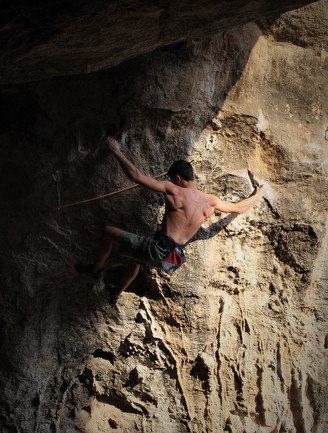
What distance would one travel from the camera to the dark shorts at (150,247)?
2.84 m

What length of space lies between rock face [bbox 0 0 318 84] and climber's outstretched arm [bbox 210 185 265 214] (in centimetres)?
112

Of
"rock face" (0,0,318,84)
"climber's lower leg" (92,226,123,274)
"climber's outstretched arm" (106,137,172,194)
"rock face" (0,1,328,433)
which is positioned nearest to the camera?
"rock face" (0,0,318,84)

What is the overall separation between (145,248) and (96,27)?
1423 millimetres

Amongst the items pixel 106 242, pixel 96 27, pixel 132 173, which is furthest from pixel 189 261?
pixel 96 27

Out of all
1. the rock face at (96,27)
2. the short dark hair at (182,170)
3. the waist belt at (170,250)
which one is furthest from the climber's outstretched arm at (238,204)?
the rock face at (96,27)

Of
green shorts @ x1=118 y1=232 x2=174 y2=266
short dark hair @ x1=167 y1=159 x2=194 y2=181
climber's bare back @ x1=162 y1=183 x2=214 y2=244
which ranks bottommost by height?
green shorts @ x1=118 y1=232 x2=174 y2=266

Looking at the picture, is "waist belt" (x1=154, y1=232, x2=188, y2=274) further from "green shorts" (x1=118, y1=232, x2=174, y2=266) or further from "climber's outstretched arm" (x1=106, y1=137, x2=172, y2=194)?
"climber's outstretched arm" (x1=106, y1=137, x2=172, y2=194)

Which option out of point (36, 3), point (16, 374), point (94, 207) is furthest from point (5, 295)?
point (36, 3)

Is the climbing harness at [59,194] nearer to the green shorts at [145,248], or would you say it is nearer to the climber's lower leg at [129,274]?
the green shorts at [145,248]

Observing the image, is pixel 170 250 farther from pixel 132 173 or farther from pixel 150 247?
pixel 132 173

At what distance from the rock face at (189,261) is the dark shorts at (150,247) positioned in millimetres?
346

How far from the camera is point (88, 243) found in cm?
327

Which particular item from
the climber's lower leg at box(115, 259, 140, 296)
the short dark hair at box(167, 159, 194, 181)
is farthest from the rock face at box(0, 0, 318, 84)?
the climber's lower leg at box(115, 259, 140, 296)

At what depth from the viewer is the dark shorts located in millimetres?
2840
